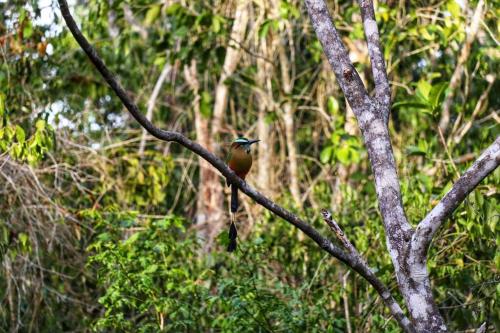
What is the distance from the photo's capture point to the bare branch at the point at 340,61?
2.85m

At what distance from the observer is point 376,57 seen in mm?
2965

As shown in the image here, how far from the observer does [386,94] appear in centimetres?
291

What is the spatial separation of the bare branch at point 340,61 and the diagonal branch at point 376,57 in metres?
0.08

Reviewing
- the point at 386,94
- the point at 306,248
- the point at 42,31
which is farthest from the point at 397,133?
the point at 386,94

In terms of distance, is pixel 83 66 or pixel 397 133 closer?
pixel 83 66

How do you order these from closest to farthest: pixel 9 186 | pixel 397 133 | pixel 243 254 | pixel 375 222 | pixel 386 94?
1. pixel 386 94
2. pixel 243 254
3. pixel 375 222
4. pixel 9 186
5. pixel 397 133

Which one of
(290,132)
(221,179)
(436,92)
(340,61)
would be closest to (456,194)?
(340,61)

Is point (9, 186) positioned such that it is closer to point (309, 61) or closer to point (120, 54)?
point (120, 54)

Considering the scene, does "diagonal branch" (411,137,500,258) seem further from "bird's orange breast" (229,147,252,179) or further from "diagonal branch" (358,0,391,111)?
"bird's orange breast" (229,147,252,179)

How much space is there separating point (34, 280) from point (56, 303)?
0.48m

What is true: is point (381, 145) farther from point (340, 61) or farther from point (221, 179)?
point (221, 179)

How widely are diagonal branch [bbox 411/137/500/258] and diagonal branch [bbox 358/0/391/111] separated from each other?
1.48 feet

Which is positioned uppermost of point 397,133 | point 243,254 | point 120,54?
point 120,54

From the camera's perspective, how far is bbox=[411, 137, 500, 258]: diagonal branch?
8.19ft
